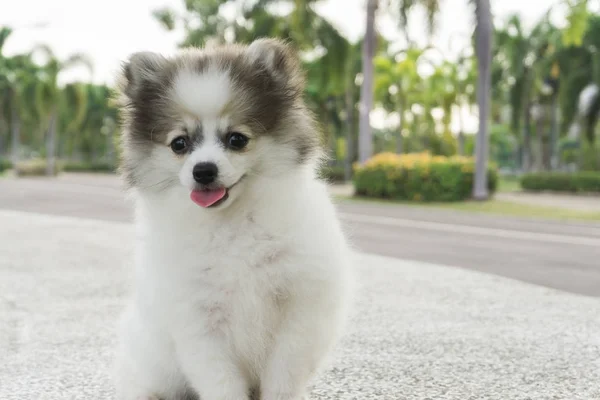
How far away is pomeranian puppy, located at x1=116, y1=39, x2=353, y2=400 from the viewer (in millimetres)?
2639

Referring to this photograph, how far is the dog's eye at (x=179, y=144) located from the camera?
2.69 metres

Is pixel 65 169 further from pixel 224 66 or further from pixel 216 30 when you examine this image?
pixel 224 66

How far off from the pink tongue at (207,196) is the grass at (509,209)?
680 inches

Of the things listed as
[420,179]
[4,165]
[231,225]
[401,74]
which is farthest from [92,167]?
[231,225]

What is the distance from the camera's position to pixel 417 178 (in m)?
25.1

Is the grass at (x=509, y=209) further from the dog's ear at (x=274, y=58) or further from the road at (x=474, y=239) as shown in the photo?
the dog's ear at (x=274, y=58)

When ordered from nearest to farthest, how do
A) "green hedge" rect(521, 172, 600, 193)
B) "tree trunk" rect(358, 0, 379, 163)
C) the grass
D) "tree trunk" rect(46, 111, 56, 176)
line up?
the grass, "tree trunk" rect(358, 0, 379, 163), "green hedge" rect(521, 172, 600, 193), "tree trunk" rect(46, 111, 56, 176)

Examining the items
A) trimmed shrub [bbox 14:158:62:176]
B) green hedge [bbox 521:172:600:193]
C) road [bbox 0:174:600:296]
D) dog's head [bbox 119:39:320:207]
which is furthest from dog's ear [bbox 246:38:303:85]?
trimmed shrub [bbox 14:158:62:176]

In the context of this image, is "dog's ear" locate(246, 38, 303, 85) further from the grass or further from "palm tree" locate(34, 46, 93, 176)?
"palm tree" locate(34, 46, 93, 176)

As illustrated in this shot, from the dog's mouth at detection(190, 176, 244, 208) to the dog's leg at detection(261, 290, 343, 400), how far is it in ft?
1.57

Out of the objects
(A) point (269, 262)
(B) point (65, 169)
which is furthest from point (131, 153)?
(B) point (65, 169)

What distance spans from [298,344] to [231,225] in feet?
1.75

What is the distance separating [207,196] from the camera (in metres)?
2.61

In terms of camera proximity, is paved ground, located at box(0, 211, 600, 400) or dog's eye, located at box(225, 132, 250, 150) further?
paved ground, located at box(0, 211, 600, 400)
